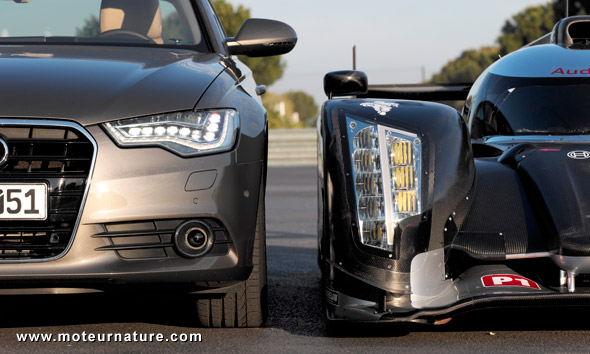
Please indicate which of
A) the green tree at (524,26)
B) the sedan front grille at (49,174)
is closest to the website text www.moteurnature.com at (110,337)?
the sedan front grille at (49,174)

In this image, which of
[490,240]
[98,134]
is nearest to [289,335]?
[490,240]

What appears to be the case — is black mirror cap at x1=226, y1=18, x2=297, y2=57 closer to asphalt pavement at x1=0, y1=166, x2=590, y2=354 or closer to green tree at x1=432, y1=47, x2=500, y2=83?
asphalt pavement at x1=0, y1=166, x2=590, y2=354

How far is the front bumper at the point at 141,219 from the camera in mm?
3270

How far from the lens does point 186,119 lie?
134 inches

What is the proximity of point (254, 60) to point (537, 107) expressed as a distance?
60.0m

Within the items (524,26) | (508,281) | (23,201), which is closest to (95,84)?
(23,201)

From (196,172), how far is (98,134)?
37 centimetres

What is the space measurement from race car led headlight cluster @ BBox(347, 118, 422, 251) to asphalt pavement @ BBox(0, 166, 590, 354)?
46cm

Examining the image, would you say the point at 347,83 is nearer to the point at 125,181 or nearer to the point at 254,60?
the point at 125,181

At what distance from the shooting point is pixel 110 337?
374 cm

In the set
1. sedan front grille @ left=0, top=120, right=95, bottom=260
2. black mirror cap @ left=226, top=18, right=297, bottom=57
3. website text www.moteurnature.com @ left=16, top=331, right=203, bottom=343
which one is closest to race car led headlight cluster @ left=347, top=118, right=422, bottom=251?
website text www.moteurnature.com @ left=16, top=331, right=203, bottom=343

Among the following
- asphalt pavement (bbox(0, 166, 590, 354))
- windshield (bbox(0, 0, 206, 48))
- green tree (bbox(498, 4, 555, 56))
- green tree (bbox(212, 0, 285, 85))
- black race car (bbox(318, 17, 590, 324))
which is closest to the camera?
black race car (bbox(318, 17, 590, 324))

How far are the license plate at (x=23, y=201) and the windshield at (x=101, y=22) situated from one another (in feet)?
4.45

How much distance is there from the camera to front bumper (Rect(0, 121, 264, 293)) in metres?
3.27
